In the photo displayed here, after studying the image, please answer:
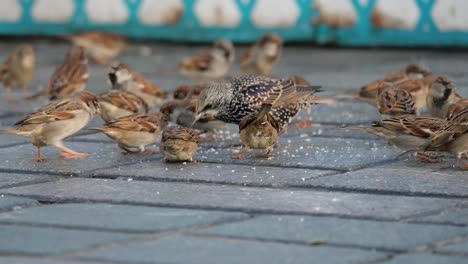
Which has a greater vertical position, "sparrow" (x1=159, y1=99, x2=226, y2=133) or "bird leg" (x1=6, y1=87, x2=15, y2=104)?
"sparrow" (x1=159, y1=99, x2=226, y2=133)

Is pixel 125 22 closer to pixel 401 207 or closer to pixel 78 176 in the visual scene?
pixel 78 176

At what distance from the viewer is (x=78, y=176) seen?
26.3 ft

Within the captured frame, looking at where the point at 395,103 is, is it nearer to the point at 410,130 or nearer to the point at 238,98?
the point at 410,130

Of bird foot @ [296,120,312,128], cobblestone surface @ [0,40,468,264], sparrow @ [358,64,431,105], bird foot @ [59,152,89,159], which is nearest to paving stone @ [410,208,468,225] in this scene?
cobblestone surface @ [0,40,468,264]

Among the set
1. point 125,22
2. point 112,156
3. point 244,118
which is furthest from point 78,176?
point 125,22

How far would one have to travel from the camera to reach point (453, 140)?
319 inches

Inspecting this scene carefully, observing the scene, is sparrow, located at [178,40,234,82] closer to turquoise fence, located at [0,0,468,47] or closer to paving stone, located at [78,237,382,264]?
turquoise fence, located at [0,0,468,47]

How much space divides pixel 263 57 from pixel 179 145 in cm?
640

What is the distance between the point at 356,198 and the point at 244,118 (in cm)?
218

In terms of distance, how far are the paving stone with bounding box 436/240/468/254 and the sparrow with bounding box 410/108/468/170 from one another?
2.39 m

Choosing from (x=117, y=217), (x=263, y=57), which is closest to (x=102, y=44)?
(x=263, y=57)

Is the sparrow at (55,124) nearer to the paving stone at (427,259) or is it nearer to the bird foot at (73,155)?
the bird foot at (73,155)

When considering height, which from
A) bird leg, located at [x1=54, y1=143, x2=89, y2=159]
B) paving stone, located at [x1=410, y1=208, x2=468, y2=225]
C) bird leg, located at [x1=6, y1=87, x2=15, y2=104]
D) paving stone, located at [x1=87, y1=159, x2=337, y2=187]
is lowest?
bird leg, located at [x1=6, y1=87, x2=15, y2=104]

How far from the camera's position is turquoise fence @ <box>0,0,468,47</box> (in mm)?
16531
